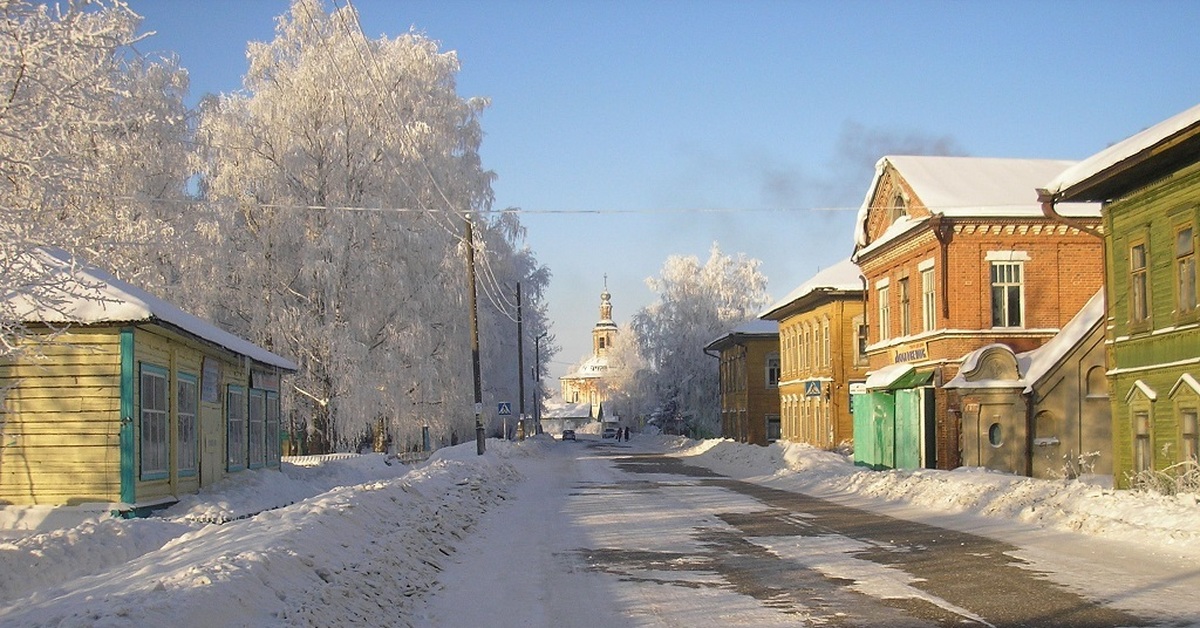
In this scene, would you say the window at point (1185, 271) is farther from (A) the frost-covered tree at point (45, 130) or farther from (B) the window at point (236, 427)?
(B) the window at point (236, 427)

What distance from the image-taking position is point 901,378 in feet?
105

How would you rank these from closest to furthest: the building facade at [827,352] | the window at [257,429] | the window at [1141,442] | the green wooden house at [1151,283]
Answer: the green wooden house at [1151,283] → the window at [1141,442] → the window at [257,429] → the building facade at [827,352]

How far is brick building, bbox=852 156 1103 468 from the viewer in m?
30.3

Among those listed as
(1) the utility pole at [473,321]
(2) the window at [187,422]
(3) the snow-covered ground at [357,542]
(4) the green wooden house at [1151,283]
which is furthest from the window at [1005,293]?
(2) the window at [187,422]

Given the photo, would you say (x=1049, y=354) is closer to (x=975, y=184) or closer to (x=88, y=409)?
(x=975, y=184)

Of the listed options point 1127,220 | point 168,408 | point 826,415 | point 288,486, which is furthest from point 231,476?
point 826,415

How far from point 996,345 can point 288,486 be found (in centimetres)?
1720

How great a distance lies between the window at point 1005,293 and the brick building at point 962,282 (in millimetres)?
27

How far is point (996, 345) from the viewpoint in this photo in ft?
92.4

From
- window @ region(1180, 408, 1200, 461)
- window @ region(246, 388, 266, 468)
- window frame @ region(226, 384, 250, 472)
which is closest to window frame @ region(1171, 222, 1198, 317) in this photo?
window @ region(1180, 408, 1200, 461)

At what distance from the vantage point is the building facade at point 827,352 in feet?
154

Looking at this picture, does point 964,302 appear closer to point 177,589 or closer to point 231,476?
point 231,476

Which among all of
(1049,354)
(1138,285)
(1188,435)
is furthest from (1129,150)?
(1049,354)

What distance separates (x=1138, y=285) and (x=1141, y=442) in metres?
2.92
